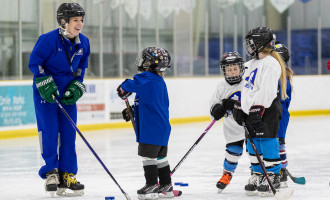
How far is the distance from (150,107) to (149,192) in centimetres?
55

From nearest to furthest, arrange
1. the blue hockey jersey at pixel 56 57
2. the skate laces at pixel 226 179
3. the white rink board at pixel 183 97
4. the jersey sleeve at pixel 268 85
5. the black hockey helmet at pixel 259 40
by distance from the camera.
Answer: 1. the jersey sleeve at pixel 268 85
2. the black hockey helmet at pixel 259 40
3. the blue hockey jersey at pixel 56 57
4. the skate laces at pixel 226 179
5. the white rink board at pixel 183 97

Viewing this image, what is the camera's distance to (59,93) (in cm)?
453

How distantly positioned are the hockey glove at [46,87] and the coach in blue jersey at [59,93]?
0.01 meters

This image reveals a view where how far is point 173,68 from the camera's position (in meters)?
13.5

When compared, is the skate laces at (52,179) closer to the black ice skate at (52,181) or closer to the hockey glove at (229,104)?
the black ice skate at (52,181)

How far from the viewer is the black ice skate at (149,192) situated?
168 inches

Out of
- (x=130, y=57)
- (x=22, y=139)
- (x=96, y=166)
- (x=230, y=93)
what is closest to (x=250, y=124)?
(x=230, y=93)

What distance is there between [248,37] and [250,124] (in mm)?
572

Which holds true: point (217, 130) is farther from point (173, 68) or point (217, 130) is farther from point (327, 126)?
point (173, 68)

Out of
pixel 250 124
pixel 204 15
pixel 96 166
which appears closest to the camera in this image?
pixel 250 124

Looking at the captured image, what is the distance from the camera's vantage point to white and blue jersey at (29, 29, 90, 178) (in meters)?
4.48

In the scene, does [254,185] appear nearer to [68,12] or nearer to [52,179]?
[52,179]

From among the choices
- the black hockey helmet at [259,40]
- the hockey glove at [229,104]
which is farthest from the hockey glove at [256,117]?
the black hockey helmet at [259,40]

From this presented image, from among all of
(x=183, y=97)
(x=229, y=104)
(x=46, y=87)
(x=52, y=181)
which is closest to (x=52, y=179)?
(x=52, y=181)
